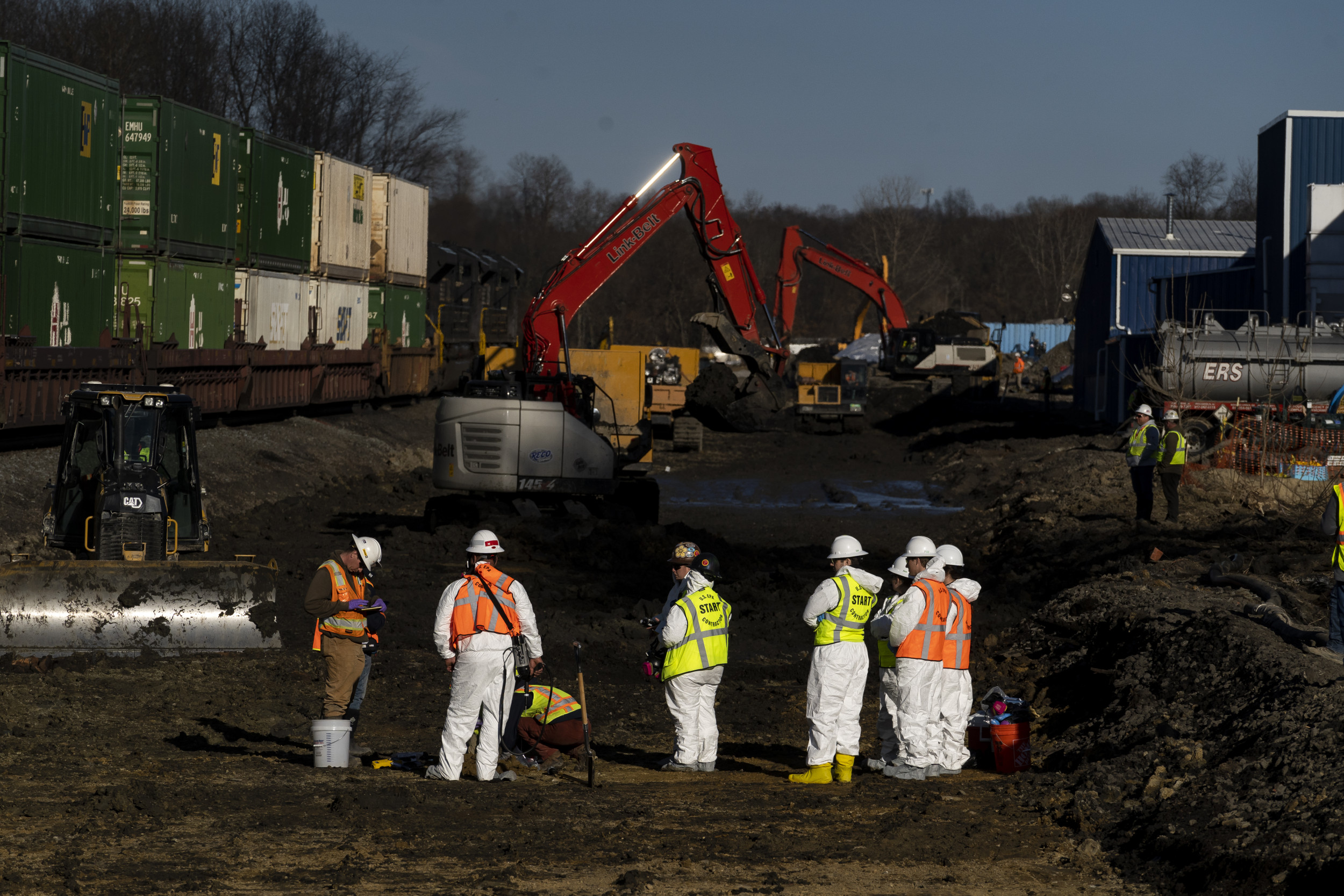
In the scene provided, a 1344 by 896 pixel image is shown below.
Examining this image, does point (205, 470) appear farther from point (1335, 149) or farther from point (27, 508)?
point (1335, 149)

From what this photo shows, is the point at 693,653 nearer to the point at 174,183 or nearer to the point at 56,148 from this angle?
the point at 56,148

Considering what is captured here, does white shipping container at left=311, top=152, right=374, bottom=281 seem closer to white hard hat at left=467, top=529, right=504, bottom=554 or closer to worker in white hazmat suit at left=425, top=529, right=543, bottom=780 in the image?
white hard hat at left=467, top=529, right=504, bottom=554

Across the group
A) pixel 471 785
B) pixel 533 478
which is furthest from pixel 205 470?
pixel 471 785

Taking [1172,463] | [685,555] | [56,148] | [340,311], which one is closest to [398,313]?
[340,311]

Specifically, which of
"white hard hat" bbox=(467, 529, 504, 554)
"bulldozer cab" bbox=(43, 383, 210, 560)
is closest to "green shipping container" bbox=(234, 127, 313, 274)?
"bulldozer cab" bbox=(43, 383, 210, 560)

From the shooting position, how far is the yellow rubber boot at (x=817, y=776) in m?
8.98

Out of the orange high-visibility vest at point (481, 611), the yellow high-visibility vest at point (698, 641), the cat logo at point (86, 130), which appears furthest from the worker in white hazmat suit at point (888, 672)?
the cat logo at point (86, 130)

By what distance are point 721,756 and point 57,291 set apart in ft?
48.2

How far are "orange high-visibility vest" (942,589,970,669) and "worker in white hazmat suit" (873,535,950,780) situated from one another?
0.06 metres

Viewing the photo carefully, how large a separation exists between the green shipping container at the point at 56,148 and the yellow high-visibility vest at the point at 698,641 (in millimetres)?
13882

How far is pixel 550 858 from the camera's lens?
7078mm

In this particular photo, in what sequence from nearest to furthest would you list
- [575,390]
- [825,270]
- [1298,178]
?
[575,390], [1298,178], [825,270]

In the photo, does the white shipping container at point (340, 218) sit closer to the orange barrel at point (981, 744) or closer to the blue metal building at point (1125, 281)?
the blue metal building at point (1125, 281)

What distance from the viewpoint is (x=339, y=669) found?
895 centimetres
